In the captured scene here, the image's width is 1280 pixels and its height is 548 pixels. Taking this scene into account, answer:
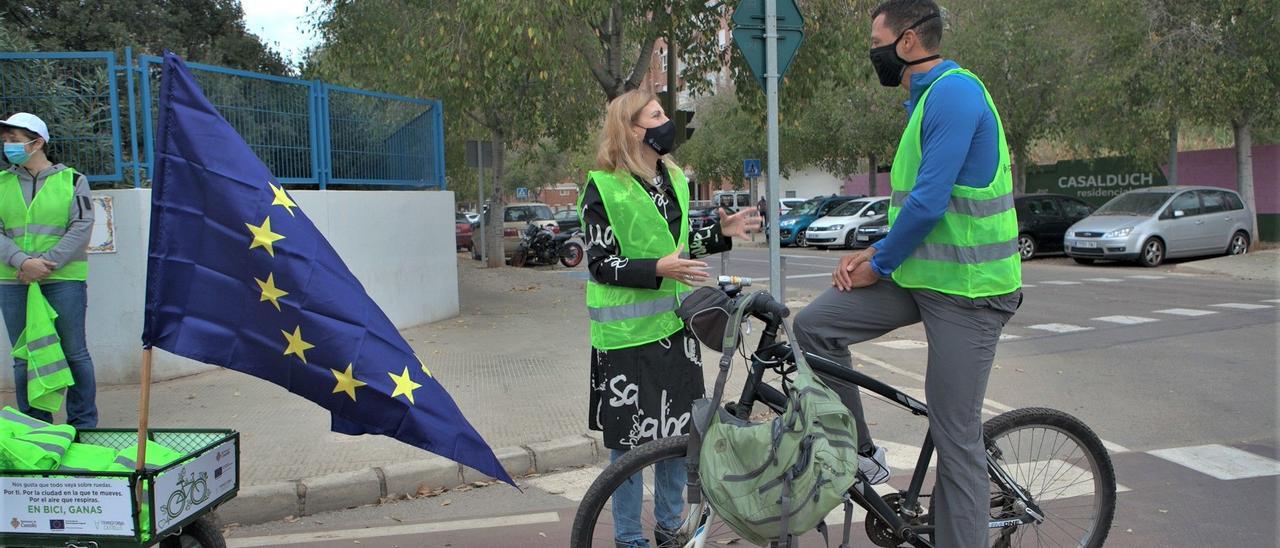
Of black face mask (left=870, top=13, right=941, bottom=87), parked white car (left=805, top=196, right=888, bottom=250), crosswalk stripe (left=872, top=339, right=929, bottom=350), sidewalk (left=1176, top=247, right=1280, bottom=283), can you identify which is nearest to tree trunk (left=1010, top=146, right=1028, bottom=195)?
parked white car (left=805, top=196, right=888, bottom=250)

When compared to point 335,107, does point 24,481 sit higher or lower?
lower

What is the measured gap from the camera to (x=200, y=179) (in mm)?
2951

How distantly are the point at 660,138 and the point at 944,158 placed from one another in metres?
1.00

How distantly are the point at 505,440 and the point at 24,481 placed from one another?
297 centimetres

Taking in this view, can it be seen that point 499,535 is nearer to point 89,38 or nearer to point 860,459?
point 860,459

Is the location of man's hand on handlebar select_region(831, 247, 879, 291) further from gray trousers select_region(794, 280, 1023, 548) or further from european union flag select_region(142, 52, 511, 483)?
european union flag select_region(142, 52, 511, 483)

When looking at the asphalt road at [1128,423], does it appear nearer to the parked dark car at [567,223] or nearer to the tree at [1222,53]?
the tree at [1222,53]

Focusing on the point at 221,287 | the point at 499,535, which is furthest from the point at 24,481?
the point at 499,535

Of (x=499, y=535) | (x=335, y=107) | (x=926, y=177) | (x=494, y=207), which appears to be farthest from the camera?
(x=494, y=207)

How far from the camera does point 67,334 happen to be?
5141mm

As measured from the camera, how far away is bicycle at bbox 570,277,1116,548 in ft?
9.55

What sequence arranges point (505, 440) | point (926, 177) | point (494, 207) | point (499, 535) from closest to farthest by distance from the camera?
point (926, 177) < point (499, 535) < point (505, 440) < point (494, 207)

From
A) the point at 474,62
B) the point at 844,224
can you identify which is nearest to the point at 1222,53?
the point at 844,224

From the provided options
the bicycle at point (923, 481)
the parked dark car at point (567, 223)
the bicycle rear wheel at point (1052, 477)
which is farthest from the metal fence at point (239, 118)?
the parked dark car at point (567, 223)
